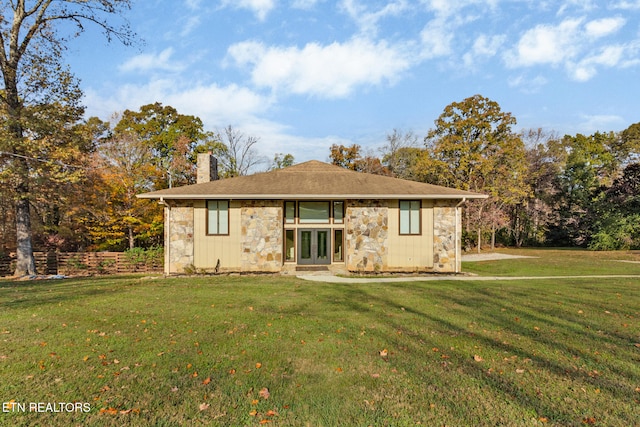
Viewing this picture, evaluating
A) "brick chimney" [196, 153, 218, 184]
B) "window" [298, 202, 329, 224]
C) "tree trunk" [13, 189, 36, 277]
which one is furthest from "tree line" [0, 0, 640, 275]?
"window" [298, 202, 329, 224]

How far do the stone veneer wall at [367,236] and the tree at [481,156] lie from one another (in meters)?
13.6

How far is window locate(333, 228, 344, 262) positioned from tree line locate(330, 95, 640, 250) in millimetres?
14255

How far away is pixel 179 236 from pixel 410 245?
960cm

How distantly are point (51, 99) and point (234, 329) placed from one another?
16791 millimetres

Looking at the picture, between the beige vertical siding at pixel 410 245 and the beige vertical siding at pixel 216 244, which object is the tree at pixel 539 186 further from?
the beige vertical siding at pixel 216 244

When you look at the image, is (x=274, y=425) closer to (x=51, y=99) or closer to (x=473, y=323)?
(x=473, y=323)

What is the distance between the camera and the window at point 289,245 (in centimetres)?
1434

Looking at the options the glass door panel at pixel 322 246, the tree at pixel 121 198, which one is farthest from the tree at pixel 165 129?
the glass door panel at pixel 322 246

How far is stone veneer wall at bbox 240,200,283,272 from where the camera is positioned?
13884mm

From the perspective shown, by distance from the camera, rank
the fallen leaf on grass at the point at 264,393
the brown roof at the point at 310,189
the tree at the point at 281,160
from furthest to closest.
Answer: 1. the tree at the point at 281,160
2. the brown roof at the point at 310,189
3. the fallen leaf on grass at the point at 264,393

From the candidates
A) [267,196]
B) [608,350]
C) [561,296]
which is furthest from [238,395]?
[267,196]

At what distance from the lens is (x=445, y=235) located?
1409 cm

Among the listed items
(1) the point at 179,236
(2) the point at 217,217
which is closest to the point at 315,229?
(2) the point at 217,217

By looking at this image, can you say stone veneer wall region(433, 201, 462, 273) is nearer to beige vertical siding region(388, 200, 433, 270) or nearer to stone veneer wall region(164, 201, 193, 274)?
beige vertical siding region(388, 200, 433, 270)
